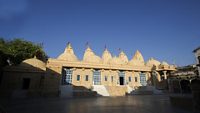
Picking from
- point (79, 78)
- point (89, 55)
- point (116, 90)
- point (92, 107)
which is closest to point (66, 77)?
point (79, 78)

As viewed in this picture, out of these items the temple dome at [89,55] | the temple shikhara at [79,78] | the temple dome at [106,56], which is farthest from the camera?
the temple dome at [106,56]

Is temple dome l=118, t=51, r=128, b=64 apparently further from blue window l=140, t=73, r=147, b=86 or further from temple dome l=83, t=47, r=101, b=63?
blue window l=140, t=73, r=147, b=86

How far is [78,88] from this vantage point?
28297 mm

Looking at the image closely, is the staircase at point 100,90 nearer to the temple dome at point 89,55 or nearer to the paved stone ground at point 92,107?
the paved stone ground at point 92,107

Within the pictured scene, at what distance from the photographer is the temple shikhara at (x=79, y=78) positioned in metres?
23.7

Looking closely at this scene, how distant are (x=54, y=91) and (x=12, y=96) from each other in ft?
19.4

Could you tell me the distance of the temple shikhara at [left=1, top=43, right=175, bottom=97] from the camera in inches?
933

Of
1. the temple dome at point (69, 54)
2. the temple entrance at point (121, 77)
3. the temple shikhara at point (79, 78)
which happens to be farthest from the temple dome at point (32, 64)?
the temple dome at point (69, 54)

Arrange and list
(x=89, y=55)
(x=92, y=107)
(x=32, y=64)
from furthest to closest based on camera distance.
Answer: (x=89, y=55) → (x=32, y=64) → (x=92, y=107)

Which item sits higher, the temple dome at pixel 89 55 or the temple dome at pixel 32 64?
the temple dome at pixel 89 55

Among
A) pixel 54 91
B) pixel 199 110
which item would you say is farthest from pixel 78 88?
pixel 199 110

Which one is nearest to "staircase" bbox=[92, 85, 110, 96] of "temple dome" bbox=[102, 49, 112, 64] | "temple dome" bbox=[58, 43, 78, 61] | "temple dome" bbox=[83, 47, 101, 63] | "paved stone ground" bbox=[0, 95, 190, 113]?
"paved stone ground" bbox=[0, 95, 190, 113]

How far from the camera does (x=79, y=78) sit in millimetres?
29375

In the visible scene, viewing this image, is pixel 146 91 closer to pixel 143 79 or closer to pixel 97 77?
pixel 143 79
